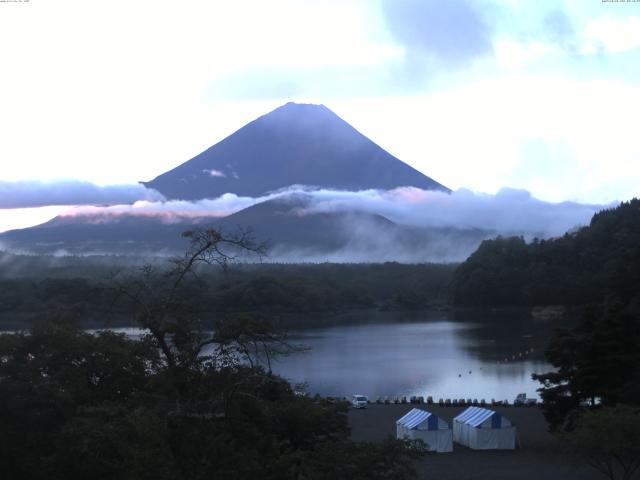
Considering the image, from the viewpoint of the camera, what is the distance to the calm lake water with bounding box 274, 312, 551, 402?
19.2m

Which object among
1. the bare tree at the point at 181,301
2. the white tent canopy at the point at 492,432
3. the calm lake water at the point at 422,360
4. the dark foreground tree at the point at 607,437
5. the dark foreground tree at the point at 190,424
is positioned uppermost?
the bare tree at the point at 181,301

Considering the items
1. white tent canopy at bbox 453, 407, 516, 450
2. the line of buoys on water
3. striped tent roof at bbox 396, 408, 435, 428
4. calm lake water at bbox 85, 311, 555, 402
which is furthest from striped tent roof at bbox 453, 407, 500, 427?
the line of buoys on water

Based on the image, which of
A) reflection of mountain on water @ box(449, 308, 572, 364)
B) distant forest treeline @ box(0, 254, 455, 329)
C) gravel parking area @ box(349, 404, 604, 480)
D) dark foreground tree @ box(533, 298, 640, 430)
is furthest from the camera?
distant forest treeline @ box(0, 254, 455, 329)

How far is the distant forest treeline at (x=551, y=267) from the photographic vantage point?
1823 inches

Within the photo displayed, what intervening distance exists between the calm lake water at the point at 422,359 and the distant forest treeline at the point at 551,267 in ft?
25.6

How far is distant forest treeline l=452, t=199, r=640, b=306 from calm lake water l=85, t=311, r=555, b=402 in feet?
25.6

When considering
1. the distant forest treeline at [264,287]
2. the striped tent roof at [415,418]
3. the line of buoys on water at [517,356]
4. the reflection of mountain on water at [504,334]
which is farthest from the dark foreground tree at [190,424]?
the line of buoys on water at [517,356]

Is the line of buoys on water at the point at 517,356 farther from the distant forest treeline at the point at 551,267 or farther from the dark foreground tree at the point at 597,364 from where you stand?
the distant forest treeline at the point at 551,267

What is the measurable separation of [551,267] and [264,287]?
54.9 feet

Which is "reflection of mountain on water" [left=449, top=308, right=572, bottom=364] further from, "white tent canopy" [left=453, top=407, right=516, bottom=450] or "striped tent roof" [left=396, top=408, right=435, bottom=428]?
"white tent canopy" [left=453, top=407, right=516, bottom=450]

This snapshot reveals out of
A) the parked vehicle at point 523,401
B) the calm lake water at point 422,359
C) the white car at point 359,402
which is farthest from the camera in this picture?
the calm lake water at point 422,359

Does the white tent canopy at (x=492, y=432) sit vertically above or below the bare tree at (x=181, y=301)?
below

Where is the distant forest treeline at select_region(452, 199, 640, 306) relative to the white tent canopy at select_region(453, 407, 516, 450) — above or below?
above

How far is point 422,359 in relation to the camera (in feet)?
80.1
